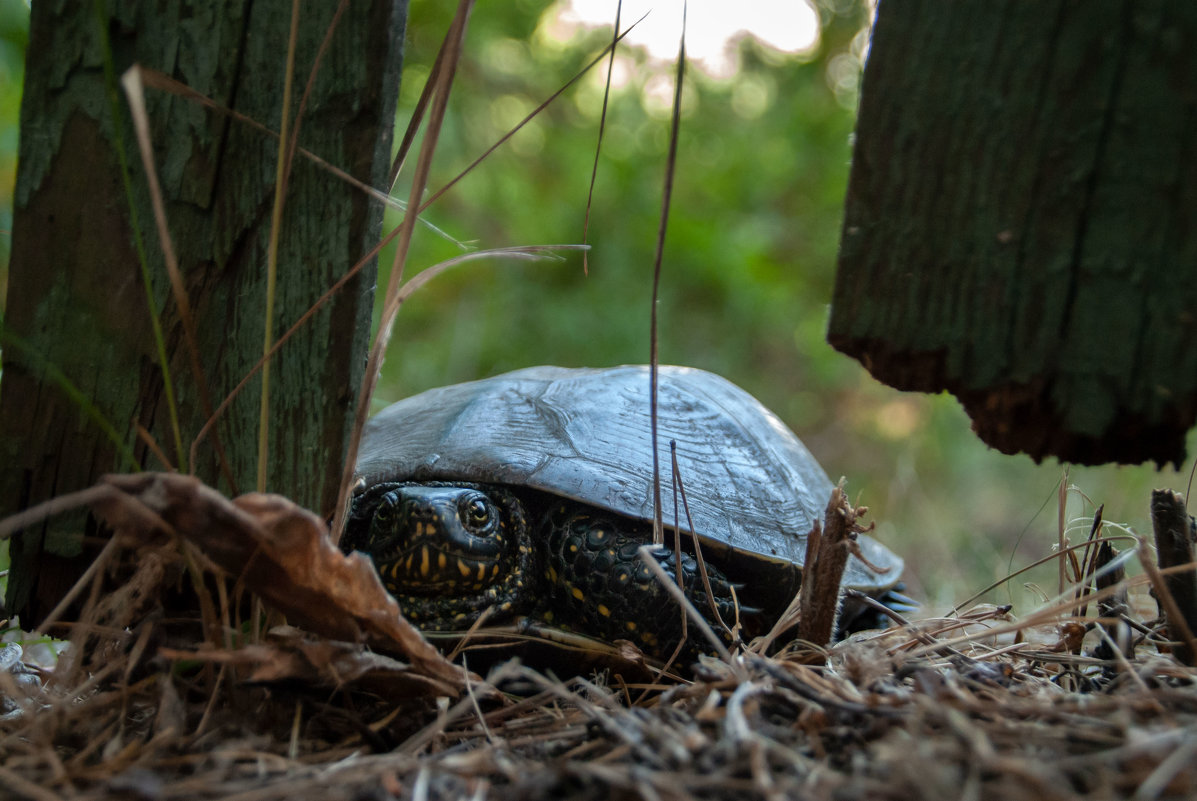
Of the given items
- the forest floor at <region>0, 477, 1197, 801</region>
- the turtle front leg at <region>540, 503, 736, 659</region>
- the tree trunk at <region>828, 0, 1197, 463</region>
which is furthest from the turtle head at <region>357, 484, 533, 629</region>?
the tree trunk at <region>828, 0, 1197, 463</region>

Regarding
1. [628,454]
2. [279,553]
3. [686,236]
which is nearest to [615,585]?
[628,454]

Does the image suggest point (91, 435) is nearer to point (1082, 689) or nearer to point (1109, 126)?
point (1109, 126)

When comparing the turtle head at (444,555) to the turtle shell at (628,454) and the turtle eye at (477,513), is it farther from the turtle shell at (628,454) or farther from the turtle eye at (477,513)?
the turtle shell at (628,454)

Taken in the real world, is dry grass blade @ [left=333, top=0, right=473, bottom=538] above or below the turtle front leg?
above

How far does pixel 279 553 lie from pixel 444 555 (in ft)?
2.50

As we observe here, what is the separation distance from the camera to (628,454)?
2.07m

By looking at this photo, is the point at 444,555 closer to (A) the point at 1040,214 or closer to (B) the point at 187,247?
(B) the point at 187,247

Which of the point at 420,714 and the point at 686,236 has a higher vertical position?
the point at 686,236

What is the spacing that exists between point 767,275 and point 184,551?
6335mm

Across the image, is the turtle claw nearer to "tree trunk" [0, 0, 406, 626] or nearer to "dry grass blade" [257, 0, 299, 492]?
"tree trunk" [0, 0, 406, 626]

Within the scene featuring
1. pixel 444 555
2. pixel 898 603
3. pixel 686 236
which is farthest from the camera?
pixel 686 236

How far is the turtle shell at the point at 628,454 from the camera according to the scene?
199 centimetres

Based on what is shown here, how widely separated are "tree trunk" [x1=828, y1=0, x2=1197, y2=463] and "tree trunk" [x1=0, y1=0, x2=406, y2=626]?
85 centimetres

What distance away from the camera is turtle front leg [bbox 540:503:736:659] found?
186cm
